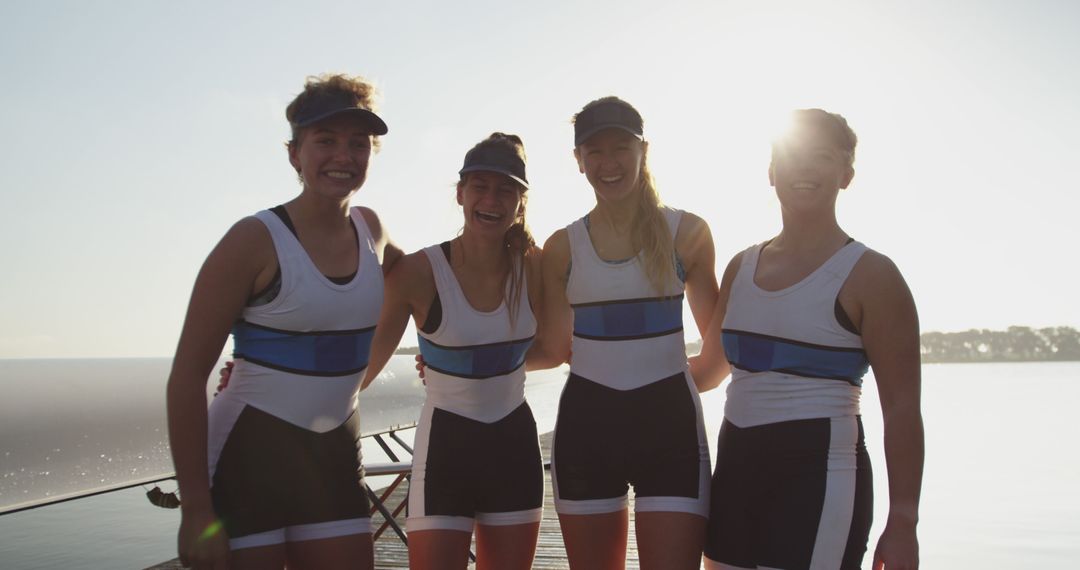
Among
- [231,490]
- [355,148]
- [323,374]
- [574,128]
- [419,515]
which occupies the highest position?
[574,128]

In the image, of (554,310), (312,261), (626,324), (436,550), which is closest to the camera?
(312,261)

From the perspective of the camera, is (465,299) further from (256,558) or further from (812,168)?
(812,168)

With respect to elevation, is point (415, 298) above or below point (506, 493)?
above

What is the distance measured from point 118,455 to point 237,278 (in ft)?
149

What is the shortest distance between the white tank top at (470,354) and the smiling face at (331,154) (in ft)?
2.24

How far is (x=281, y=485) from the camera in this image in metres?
2.38

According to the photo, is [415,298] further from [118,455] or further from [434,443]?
[118,455]

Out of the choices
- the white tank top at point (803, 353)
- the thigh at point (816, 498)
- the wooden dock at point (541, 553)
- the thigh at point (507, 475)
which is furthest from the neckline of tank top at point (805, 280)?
the wooden dock at point (541, 553)

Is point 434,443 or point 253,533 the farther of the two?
point 434,443

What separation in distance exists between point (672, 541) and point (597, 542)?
30cm

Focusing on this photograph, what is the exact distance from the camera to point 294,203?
2.55m

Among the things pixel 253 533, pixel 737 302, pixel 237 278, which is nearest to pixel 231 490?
pixel 253 533

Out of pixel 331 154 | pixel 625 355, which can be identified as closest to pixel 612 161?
pixel 625 355

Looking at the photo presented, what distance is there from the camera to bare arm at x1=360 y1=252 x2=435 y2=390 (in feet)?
10.2
